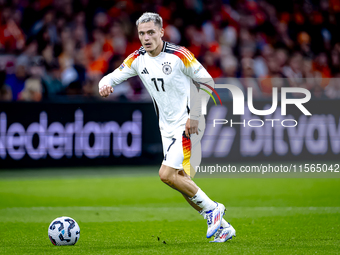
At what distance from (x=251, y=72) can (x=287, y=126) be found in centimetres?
194

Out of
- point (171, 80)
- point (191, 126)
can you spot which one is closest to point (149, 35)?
point (171, 80)

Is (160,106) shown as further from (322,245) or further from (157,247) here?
(322,245)

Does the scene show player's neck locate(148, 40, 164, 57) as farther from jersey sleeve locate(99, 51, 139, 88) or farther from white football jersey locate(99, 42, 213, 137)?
jersey sleeve locate(99, 51, 139, 88)

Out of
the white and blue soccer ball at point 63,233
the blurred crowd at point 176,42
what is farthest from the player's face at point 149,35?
the blurred crowd at point 176,42

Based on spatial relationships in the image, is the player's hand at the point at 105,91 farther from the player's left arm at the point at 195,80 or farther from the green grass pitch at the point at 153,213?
the green grass pitch at the point at 153,213

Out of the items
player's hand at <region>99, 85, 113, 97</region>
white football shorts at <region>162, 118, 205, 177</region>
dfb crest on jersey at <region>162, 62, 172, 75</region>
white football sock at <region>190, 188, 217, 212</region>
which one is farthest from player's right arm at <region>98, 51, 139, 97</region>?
white football sock at <region>190, 188, 217, 212</region>

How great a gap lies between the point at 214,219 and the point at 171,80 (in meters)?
1.47

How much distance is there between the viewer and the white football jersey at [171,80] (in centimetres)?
574

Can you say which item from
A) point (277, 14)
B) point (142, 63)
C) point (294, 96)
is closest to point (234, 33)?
point (277, 14)

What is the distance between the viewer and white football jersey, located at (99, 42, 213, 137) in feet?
18.8

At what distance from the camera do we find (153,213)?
26.8ft

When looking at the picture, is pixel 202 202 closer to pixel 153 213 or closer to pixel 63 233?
pixel 63 233

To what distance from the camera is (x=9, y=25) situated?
1440 centimetres

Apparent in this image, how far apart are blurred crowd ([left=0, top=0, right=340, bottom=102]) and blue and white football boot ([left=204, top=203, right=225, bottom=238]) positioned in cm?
735
